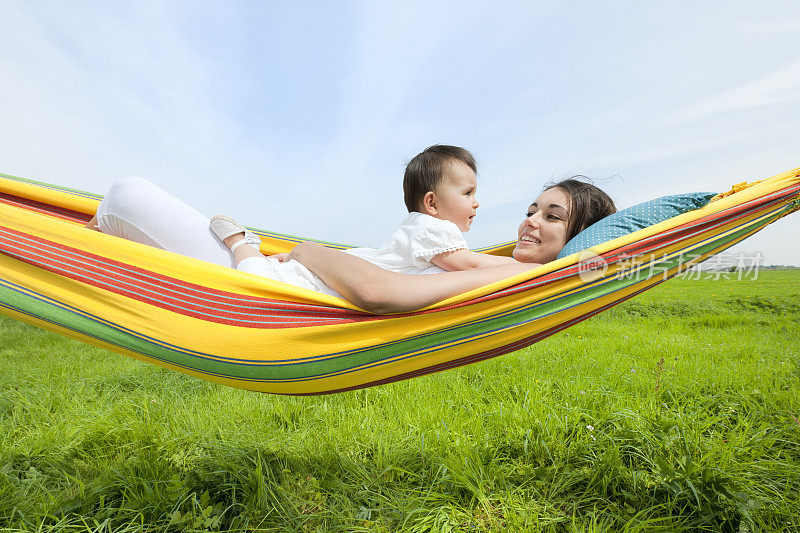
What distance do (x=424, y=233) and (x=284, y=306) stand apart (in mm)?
519

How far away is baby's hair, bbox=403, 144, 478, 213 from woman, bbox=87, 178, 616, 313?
355 mm

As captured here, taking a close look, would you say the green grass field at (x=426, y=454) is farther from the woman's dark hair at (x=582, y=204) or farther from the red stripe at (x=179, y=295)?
the red stripe at (x=179, y=295)

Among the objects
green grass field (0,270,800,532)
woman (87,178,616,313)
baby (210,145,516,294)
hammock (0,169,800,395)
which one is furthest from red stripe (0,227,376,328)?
green grass field (0,270,800,532)

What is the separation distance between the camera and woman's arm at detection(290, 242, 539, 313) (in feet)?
3.84

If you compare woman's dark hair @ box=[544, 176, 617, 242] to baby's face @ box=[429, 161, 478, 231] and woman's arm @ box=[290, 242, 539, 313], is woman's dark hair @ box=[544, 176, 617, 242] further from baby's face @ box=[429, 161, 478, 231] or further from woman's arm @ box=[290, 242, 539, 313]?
woman's arm @ box=[290, 242, 539, 313]

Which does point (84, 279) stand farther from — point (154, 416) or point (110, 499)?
point (154, 416)

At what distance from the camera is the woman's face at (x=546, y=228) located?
162 cm

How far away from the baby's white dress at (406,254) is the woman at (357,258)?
58 mm

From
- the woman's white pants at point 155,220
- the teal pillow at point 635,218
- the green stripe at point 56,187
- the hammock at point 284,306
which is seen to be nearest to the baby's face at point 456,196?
the teal pillow at point 635,218

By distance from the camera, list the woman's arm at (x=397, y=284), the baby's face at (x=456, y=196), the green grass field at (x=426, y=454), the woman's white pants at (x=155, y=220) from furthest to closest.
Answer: the baby's face at (x=456, y=196) < the green grass field at (x=426, y=454) < the woman's white pants at (x=155, y=220) < the woman's arm at (x=397, y=284)

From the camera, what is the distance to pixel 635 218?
150 cm

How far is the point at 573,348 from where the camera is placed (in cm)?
365

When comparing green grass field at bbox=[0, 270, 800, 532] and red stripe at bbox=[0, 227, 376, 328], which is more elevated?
red stripe at bbox=[0, 227, 376, 328]

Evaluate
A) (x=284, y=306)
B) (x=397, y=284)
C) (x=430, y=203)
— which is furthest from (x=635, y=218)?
(x=284, y=306)
